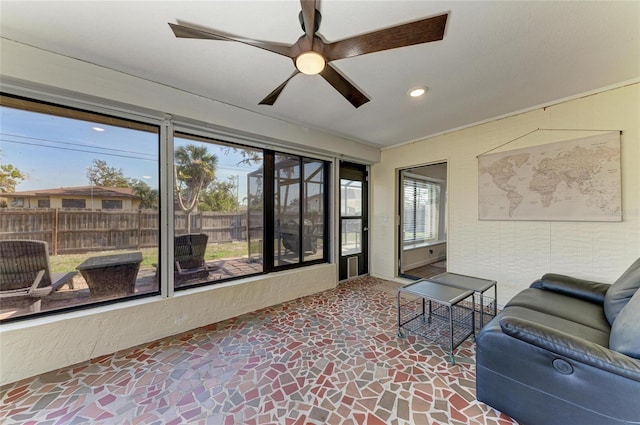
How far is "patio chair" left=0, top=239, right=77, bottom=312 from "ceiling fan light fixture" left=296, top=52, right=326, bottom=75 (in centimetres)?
252

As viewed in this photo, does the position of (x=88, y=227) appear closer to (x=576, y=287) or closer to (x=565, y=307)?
(x=565, y=307)

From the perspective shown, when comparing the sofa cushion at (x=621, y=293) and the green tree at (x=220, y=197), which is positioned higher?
the green tree at (x=220, y=197)

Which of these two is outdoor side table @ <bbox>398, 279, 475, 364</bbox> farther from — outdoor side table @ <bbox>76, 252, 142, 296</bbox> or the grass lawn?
outdoor side table @ <bbox>76, 252, 142, 296</bbox>

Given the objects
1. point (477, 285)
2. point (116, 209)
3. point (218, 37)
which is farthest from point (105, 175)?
point (477, 285)

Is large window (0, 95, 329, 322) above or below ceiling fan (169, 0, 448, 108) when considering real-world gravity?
below

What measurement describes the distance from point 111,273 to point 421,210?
5.55 meters

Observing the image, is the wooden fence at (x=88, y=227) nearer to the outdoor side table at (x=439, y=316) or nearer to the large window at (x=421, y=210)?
the outdoor side table at (x=439, y=316)

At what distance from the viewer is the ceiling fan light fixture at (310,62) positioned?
1407 mm

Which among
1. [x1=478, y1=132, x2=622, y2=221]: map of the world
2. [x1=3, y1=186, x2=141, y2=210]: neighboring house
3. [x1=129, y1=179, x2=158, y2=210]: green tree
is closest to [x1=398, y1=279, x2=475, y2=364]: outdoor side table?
[x1=478, y1=132, x2=622, y2=221]: map of the world

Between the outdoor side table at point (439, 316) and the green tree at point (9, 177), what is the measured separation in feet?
10.9

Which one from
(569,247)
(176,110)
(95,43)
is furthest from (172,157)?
(569,247)

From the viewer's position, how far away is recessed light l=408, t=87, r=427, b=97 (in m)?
2.30

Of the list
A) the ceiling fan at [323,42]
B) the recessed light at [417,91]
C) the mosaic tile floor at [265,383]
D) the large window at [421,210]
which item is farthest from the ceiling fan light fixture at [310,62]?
the large window at [421,210]

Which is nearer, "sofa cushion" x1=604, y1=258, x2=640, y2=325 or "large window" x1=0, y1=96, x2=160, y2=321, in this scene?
"sofa cushion" x1=604, y1=258, x2=640, y2=325
